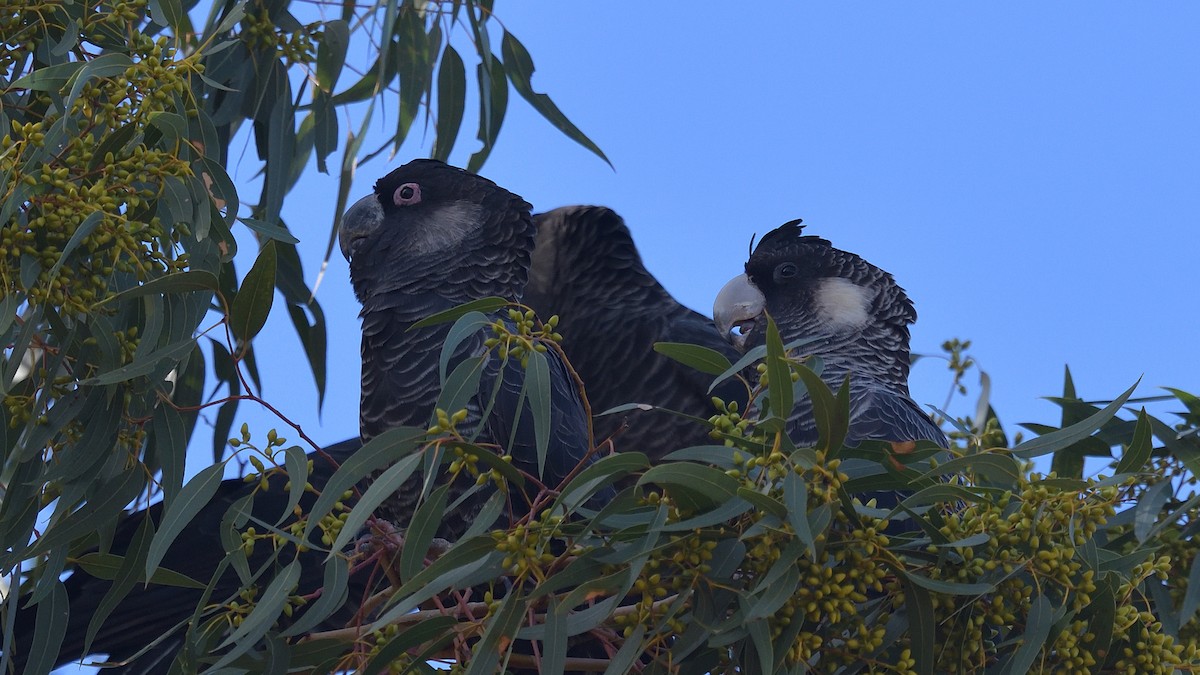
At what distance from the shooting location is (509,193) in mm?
2627

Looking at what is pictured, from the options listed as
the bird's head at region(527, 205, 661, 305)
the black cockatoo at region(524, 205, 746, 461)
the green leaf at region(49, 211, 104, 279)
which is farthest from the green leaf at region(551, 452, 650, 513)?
the bird's head at region(527, 205, 661, 305)

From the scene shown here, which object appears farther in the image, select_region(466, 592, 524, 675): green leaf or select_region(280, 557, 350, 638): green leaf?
select_region(280, 557, 350, 638): green leaf

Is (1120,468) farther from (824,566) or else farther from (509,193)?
(509,193)

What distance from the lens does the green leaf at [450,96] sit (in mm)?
2697

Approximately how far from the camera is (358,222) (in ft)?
8.72

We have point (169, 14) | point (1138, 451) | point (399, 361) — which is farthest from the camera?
point (399, 361)

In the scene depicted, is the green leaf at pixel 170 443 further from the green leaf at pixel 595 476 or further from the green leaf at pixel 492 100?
the green leaf at pixel 492 100

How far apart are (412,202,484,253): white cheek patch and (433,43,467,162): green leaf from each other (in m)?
0.21

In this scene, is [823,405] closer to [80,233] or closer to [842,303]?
[80,233]

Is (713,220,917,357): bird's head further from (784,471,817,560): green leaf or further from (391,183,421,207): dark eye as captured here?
(784,471,817,560): green leaf

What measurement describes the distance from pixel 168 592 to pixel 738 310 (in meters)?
1.24

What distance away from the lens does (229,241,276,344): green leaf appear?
1.55 metres

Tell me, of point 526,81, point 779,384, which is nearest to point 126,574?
point 779,384

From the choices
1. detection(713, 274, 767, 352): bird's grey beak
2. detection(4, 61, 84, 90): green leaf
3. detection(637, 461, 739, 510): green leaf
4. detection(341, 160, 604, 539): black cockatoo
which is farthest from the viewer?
detection(713, 274, 767, 352): bird's grey beak
